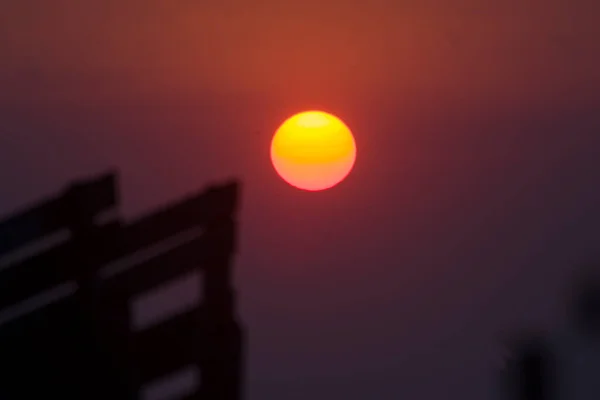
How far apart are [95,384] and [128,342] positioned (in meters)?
0.15

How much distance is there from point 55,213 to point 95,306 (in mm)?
312

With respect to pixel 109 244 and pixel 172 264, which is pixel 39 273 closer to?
pixel 109 244

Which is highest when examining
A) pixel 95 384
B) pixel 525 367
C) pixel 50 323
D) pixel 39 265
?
pixel 39 265

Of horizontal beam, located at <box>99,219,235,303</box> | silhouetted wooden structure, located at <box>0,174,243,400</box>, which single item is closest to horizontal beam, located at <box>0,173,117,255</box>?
silhouetted wooden structure, located at <box>0,174,243,400</box>

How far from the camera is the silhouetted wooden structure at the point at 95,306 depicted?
2607 mm

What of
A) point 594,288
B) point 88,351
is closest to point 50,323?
point 88,351

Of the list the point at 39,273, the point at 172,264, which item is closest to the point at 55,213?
the point at 39,273

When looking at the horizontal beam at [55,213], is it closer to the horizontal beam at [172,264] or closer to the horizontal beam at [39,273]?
the horizontal beam at [39,273]

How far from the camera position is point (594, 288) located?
268 centimetres

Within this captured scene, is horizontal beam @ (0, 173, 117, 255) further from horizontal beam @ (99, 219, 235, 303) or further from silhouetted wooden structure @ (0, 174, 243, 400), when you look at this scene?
horizontal beam @ (99, 219, 235, 303)

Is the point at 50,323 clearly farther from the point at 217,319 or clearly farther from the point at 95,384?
Answer: the point at 217,319

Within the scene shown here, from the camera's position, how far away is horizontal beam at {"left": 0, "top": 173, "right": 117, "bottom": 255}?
103 inches

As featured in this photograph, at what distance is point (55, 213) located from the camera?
8.82 feet

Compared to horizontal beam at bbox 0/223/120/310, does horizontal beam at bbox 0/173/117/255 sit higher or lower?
higher
